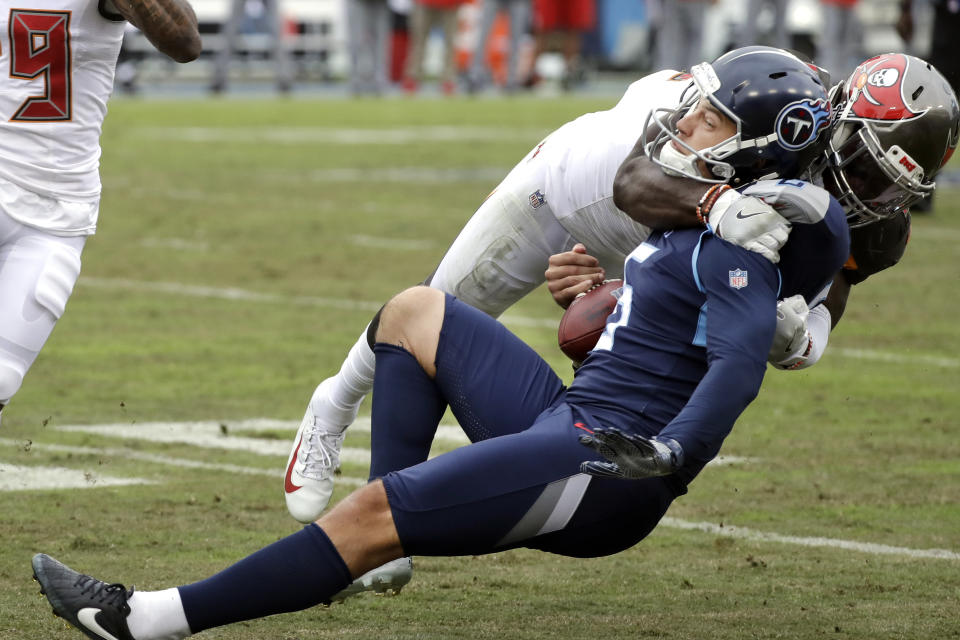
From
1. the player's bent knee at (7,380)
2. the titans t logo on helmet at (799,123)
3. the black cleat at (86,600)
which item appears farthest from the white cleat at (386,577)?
the titans t logo on helmet at (799,123)

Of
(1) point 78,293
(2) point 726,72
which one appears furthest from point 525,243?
(1) point 78,293

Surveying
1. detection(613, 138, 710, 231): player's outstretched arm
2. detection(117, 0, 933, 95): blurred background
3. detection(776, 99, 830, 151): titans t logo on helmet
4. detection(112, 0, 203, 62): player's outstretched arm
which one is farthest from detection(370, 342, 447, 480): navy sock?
detection(117, 0, 933, 95): blurred background

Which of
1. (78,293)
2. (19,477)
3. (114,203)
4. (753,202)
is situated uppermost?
(753,202)

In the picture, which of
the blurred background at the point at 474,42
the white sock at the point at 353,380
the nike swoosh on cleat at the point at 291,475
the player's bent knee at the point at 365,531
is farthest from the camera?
the blurred background at the point at 474,42

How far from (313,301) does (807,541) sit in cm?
465

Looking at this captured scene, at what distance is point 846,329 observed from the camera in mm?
8820

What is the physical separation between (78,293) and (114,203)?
348 cm

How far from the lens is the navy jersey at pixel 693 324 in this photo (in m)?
3.62

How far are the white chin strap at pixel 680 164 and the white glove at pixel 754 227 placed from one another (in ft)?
1.03

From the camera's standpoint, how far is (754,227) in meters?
3.72

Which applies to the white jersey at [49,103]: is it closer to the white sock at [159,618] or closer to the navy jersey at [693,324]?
the white sock at [159,618]

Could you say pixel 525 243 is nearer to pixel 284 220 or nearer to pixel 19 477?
pixel 19 477

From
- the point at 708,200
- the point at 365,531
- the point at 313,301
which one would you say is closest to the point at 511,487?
the point at 365,531

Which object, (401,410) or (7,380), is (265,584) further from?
(7,380)
